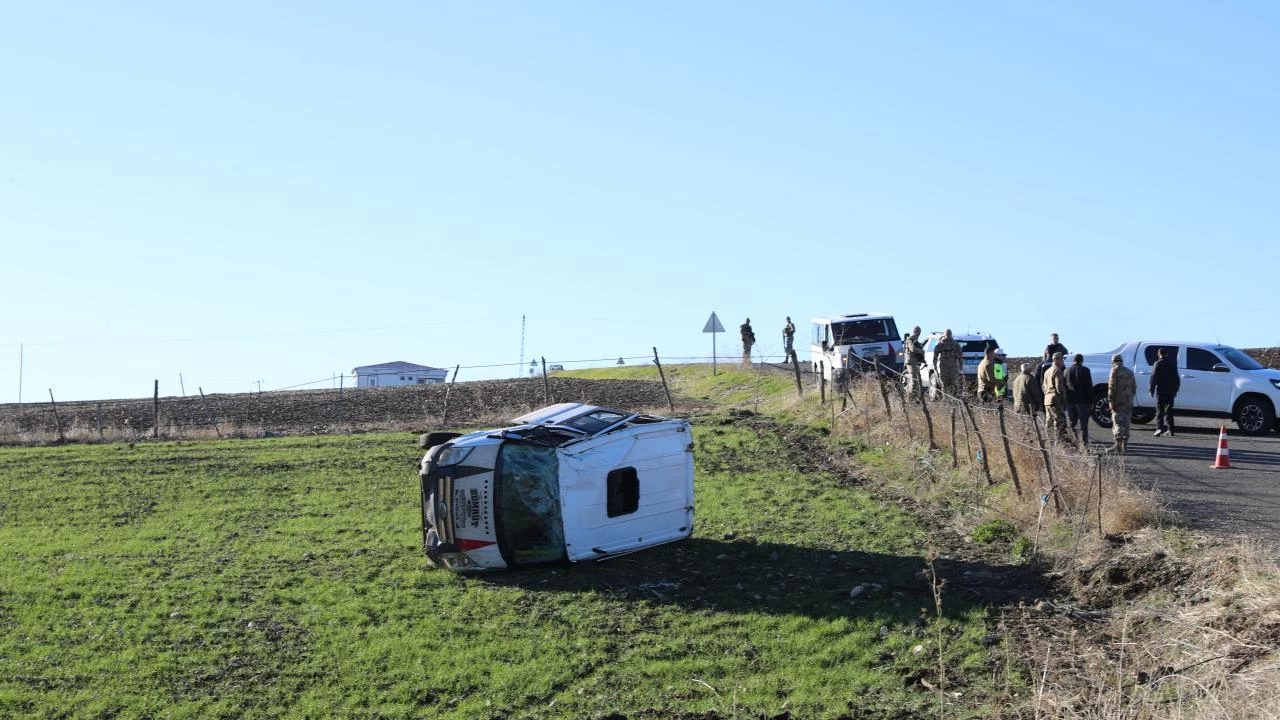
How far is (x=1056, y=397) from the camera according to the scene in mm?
21953

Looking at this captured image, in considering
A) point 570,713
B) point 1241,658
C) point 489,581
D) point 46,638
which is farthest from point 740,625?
point 46,638

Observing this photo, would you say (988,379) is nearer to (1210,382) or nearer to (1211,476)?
(1210,382)

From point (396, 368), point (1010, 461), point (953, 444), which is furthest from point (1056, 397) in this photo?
point (396, 368)

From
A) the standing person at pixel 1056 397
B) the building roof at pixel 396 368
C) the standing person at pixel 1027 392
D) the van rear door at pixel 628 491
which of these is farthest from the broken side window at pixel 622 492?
the building roof at pixel 396 368

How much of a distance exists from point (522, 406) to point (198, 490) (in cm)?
1420

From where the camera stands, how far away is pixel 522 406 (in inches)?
1519

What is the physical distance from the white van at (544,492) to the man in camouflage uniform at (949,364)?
11.0 meters

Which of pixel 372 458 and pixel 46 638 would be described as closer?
pixel 46 638

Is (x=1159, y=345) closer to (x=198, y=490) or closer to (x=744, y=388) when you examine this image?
(x=744, y=388)

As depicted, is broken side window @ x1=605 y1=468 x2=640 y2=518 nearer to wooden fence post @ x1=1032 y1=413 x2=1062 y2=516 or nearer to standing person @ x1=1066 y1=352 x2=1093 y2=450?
wooden fence post @ x1=1032 y1=413 x2=1062 y2=516

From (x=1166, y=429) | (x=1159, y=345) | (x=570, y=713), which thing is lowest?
(x=570, y=713)

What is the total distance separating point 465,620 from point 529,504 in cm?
193

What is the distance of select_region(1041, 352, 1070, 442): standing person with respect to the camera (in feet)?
72.0

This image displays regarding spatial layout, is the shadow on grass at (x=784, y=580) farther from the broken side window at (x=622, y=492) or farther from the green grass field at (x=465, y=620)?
the broken side window at (x=622, y=492)
